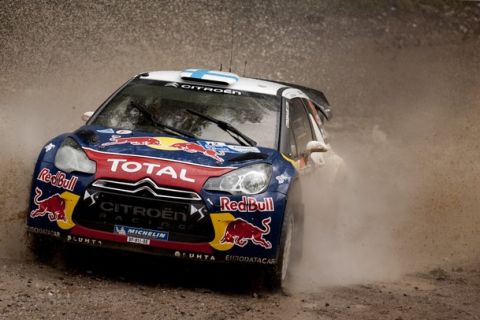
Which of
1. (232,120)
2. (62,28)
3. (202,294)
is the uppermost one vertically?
(62,28)

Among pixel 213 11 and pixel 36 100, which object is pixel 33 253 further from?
pixel 213 11

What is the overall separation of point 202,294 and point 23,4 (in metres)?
13.0

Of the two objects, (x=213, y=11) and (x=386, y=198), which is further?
(x=213, y=11)

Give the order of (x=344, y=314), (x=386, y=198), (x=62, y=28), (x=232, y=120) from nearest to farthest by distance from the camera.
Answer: (x=344, y=314)
(x=232, y=120)
(x=386, y=198)
(x=62, y=28)

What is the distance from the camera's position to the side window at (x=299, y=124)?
333 inches

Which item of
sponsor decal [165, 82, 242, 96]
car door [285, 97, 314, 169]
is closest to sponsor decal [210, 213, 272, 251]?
car door [285, 97, 314, 169]

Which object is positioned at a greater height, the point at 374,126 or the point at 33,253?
the point at 374,126

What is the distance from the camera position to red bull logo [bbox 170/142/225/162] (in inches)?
283

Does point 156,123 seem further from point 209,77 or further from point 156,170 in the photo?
point 156,170

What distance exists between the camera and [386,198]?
12.6 m

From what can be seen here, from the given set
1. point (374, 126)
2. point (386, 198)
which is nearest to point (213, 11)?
point (374, 126)

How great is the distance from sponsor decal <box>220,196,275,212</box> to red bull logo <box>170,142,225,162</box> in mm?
409

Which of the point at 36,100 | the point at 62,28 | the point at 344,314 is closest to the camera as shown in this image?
the point at 344,314

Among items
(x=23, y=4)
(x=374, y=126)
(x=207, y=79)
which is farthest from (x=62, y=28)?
(x=207, y=79)
